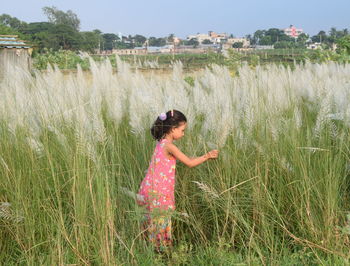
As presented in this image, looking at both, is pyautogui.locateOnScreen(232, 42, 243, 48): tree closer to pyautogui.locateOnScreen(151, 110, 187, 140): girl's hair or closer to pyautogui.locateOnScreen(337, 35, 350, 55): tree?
pyautogui.locateOnScreen(337, 35, 350, 55): tree

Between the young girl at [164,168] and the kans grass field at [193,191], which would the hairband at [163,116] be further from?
the kans grass field at [193,191]

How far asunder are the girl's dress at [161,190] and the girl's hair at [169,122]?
57mm

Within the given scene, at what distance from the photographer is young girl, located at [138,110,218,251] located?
92.6 inches

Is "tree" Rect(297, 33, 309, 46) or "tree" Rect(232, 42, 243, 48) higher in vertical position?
"tree" Rect(297, 33, 309, 46)

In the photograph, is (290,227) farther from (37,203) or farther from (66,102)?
(66,102)

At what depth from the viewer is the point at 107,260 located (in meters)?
1.90

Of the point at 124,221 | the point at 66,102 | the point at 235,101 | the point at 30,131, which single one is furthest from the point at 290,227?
the point at 66,102

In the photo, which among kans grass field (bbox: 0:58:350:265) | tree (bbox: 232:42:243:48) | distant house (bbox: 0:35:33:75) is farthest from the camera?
tree (bbox: 232:42:243:48)

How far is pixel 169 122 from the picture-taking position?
2.55 m

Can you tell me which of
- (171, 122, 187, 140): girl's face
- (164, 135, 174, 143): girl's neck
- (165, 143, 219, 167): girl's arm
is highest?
(171, 122, 187, 140): girl's face

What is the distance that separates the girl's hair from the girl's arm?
10cm

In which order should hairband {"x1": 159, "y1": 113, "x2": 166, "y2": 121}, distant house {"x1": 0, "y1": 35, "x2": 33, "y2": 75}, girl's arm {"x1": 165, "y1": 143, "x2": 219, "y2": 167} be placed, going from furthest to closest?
1. distant house {"x1": 0, "y1": 35, "x2": 33, "y2": 75}
2. hairband {"x1": 159, "y1": 113, "x2": 166, "y2": 121}
3. girl's arm {"x1": 165, "y1": 143, "x2": 219, "y2": 167}

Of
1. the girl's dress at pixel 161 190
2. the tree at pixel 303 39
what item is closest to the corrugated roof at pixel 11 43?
the tree at pixel 303 39

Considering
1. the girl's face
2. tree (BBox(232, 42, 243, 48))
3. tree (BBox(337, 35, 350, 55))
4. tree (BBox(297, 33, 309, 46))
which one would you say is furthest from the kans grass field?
tree (BBox(297, 33, 309, 46))
